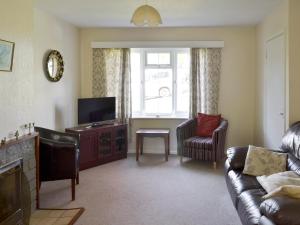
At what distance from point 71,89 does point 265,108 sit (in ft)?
11.0

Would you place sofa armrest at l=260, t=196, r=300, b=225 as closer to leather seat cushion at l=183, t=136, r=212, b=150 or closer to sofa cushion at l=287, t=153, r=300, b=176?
sofa cushion at l=287, t=153, r=300, b=176

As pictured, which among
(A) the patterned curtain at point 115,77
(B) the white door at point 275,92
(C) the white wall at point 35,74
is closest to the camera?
(C) the white wall at point 35,74

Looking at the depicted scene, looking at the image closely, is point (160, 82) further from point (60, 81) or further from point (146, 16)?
point (146, 16)

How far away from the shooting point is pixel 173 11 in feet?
15.6

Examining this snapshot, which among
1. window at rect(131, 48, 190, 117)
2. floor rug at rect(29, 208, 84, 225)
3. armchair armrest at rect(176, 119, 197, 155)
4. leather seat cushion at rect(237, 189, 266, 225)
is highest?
window at rect(131, 48, 190, 117)

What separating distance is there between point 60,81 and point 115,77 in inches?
46.8

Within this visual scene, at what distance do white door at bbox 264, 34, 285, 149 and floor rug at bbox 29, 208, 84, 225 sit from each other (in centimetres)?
287

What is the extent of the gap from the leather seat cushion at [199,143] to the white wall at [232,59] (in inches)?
35.6

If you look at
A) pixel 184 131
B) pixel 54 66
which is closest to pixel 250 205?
pixel 184 131

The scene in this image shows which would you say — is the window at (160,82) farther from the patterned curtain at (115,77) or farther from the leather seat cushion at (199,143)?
the leather seat cushion at (199,143)

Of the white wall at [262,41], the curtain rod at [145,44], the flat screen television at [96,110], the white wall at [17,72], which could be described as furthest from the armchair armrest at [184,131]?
the white wall at [17,72]

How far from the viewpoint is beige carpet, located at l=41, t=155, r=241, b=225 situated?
10.7 ft

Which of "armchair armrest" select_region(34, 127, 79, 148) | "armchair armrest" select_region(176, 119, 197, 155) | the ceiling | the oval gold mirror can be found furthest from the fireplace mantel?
"armchair armrest" select_region(176, 119, 197, 155)

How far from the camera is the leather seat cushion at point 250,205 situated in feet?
7.65
